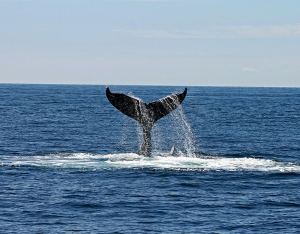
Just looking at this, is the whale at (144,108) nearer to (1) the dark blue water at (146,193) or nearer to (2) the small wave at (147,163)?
(2) the small wave at (147,163)

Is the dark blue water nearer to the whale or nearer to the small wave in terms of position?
the small wave

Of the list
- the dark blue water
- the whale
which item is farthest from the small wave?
the whale

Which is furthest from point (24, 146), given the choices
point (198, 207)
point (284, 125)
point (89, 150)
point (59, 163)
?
point (284, 125)

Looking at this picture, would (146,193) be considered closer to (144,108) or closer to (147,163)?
(144,108)

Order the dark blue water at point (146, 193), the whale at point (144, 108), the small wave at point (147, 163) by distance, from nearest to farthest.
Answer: the dark blue water at point (146, 193)
the whale at point (144, 108)
the small wave at point (147, 163)

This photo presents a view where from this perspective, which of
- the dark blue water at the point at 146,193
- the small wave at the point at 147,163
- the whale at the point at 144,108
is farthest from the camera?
the small wave at the point at 147,163

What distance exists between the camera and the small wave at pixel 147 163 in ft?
72.1

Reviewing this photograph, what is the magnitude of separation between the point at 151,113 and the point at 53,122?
97.4ft

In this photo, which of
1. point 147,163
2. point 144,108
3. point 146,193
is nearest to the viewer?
point 146,193

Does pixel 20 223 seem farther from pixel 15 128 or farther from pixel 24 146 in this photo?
pixel 15 128

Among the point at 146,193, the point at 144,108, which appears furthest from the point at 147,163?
the point at 146,193

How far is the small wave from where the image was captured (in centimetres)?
2197

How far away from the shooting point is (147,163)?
72.9 ft

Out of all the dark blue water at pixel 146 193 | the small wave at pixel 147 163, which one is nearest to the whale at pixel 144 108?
the small wave at pixel 147 163
